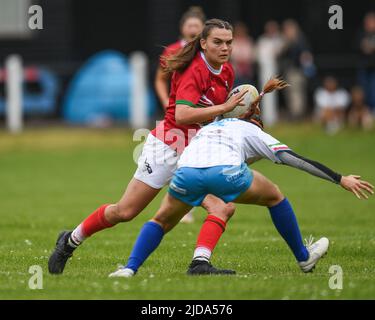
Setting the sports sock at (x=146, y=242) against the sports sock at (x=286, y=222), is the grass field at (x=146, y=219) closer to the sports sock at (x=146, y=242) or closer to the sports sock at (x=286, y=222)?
the sports sock at (x=146, y=242)

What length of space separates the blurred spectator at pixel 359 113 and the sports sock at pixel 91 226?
1563cm

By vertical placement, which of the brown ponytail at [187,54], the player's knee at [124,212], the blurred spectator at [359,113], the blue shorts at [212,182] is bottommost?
the blurred spectator at [359,113]

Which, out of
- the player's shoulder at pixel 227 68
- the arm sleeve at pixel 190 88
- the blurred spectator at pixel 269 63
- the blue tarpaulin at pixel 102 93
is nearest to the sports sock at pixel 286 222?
the arm sleeve at pixel 190 88

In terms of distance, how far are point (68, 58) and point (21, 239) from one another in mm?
17332

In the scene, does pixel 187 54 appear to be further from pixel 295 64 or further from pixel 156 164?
pixel 295 64

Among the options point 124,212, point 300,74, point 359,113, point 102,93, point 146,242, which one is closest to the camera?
point 146,242

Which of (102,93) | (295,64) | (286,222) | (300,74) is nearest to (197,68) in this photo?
(286,222)

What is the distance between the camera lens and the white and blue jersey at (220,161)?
297 inches

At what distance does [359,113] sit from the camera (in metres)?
23.9

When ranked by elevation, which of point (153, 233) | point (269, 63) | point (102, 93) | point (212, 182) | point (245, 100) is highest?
point (245, 100)

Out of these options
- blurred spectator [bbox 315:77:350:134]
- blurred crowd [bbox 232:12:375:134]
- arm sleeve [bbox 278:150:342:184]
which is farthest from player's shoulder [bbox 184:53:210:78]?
blurred spectator [bbox 315:77:350:134]

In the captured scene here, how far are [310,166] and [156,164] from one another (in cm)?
127
